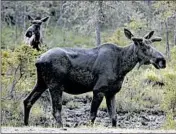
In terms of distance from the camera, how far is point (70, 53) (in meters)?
12.8

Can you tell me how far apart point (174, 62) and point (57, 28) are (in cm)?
3122

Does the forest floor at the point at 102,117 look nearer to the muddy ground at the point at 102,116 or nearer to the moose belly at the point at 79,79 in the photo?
the muddy ground at the point at 102,116

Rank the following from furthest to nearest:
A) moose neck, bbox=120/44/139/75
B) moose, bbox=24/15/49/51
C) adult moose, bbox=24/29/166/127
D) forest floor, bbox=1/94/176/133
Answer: moose, bbox=24/15/49/51 < forest floor, bbox=1/94/176/133 < moose neck, bbox=120/44/139/75 < adult moose, bbox=24/29/166/127

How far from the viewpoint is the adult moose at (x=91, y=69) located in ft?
41.0

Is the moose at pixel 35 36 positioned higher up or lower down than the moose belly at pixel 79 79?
higher up

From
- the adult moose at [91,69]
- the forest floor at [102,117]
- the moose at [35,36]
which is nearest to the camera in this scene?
the adult moose at [91,69]

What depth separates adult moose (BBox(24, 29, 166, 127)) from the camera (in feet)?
41.0

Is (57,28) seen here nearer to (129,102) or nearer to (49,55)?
(129,102)

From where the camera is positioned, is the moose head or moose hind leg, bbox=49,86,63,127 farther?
the moose head

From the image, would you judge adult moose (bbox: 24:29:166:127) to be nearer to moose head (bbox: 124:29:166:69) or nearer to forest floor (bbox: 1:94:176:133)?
moose head (bbox: 124:29:166:69)

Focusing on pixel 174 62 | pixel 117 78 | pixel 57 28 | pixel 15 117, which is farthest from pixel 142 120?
pixel 57 28

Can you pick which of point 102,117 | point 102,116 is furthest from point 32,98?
point 102,116

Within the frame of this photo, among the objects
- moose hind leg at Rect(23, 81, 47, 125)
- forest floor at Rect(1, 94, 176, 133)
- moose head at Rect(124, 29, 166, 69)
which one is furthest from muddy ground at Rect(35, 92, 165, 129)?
moose head at Rect(124, 29, 166, 69)

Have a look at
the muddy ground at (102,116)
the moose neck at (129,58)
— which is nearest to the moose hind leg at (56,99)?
the moose neck at (129,58)
